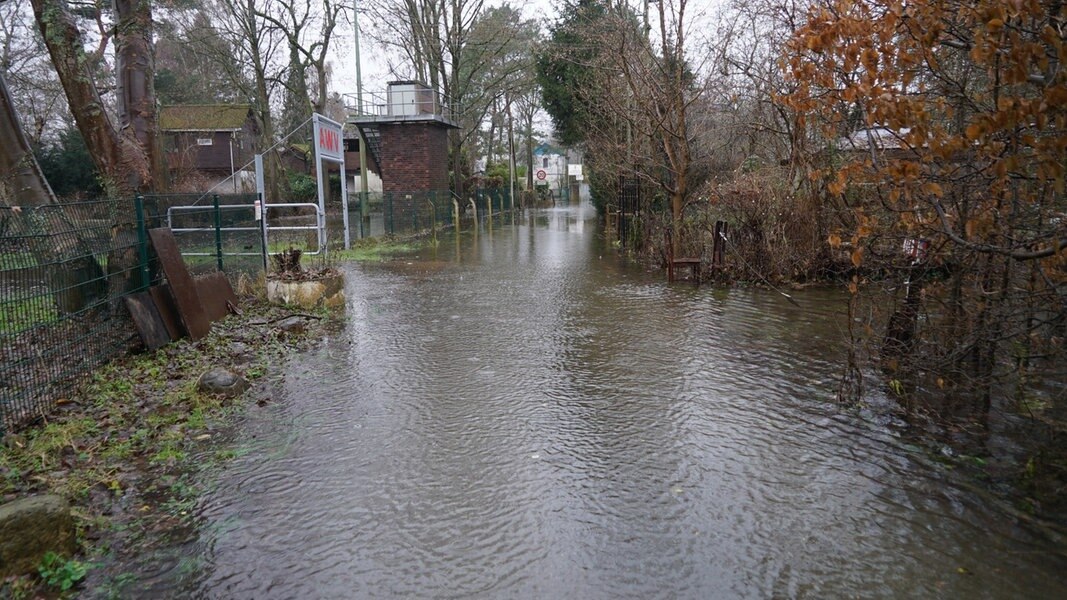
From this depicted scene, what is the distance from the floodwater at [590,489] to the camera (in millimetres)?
3564

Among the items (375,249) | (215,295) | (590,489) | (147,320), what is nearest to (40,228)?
(147,320)

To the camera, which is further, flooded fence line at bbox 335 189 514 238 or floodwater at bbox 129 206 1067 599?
flooded fence line at bbox 335 189 514 238

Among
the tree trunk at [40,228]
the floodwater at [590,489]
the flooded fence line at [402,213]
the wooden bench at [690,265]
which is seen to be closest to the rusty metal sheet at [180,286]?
the tree trunk at [40,228]

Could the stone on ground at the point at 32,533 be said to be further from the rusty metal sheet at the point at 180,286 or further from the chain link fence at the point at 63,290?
the rusty metal sheet at the point at 180,286

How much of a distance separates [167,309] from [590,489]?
19.2 feet

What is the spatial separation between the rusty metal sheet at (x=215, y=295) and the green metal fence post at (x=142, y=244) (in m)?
0.88

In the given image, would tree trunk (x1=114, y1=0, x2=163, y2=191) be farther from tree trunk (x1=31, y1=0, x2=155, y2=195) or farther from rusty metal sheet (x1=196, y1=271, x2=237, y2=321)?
rusty metal sheet (x1=196, y1=271, x2=237, y2=321)

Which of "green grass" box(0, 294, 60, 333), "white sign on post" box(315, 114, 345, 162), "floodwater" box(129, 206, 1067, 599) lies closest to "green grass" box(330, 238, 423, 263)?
"white sign on post" box(315, 114, 345, 162)

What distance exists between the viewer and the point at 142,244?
7.98 meters

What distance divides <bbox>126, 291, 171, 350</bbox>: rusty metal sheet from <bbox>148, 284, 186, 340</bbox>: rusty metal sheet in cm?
7

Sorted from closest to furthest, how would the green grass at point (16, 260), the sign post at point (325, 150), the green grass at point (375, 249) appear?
the green grass at point (16, 260) < the sign post at point (325, 150) < the green grass at point (375, 249)

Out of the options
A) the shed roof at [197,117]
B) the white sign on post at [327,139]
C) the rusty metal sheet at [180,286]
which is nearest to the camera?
the rusty metal sheet at [180,286]

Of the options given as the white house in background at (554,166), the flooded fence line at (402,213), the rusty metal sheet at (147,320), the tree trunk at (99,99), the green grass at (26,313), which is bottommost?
the rusty metal sheet at (147,320)

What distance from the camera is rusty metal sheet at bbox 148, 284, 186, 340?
801cm
